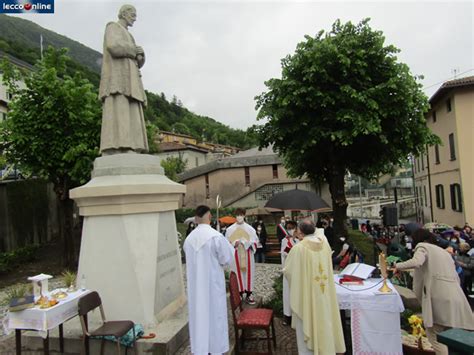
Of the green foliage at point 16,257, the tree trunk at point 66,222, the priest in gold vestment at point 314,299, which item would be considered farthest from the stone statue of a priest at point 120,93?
the green foliage at point 16,257

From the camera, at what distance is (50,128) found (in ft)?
36.8

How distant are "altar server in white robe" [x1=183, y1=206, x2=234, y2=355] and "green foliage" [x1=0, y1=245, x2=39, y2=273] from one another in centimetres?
1061

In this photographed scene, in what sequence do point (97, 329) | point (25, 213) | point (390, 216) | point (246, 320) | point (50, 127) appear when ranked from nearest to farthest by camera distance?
point (97, 329), point (246, 320), point (390, 216), point (50, 127), point (25, 213)

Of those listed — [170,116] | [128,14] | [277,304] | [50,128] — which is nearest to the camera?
[128,14]

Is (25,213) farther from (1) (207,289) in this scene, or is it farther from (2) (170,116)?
(2) (170,116)

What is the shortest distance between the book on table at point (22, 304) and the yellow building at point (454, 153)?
20455mm

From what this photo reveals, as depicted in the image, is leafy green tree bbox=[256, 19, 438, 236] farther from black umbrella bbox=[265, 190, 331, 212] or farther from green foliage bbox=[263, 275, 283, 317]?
green foliage bbox=[263, 275, 283, 317]

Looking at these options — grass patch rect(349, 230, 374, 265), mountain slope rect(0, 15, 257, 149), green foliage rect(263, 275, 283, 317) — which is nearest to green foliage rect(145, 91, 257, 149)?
mountain slope rect(0, 15, 257, 149)

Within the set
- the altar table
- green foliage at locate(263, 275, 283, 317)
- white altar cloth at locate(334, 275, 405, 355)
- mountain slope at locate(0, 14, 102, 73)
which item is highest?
mountain slope at locate(0, 14, 102, 73)

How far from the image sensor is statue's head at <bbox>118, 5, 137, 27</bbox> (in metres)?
5.92

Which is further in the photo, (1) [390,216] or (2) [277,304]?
(1) [390,216]

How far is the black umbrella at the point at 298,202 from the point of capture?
→ 9853mm

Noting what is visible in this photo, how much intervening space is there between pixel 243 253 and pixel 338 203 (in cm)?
712

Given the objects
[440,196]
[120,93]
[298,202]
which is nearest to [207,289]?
[120,93]
